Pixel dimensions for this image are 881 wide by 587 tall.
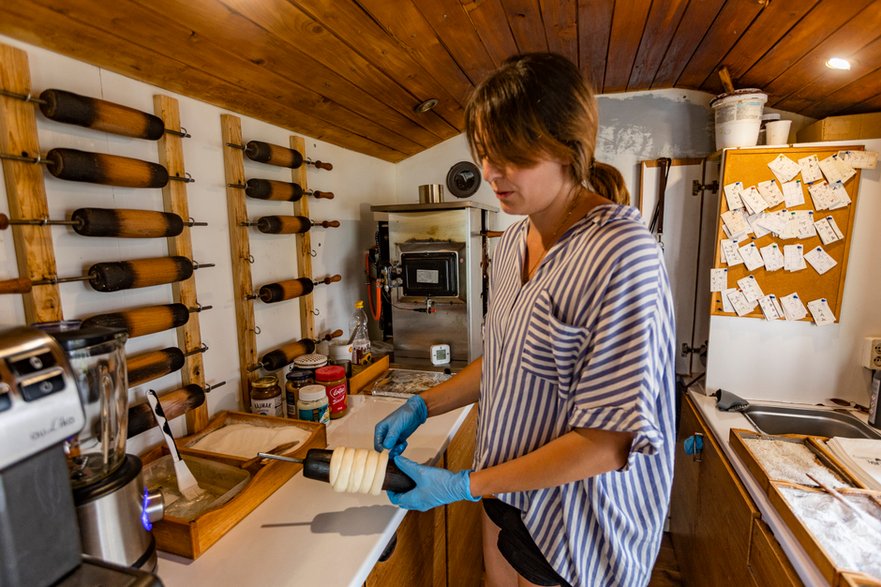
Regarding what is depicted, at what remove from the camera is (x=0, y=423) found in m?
0.44

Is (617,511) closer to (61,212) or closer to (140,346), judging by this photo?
(140,346)

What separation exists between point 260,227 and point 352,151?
32.5 inches

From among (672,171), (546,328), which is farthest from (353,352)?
(672,171)

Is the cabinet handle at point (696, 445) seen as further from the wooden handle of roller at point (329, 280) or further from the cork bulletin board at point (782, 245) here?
the wooden handle of roller at point (329, 280)

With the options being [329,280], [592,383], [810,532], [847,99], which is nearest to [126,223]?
[329,280]

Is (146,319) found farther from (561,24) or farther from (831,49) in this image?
(831,49)

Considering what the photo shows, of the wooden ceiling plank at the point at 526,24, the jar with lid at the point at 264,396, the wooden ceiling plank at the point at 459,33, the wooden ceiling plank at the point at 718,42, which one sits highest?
the wooden ceiling plank at the point at 526,24

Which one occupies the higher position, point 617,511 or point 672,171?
point 672,171

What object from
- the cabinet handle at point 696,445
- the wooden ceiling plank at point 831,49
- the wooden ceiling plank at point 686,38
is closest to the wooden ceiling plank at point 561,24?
the wooden ceiling plank at point 686,38

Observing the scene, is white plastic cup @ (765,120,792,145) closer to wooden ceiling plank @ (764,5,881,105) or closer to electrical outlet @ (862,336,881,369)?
wooden ceiling plank @ (764,5,881,105)

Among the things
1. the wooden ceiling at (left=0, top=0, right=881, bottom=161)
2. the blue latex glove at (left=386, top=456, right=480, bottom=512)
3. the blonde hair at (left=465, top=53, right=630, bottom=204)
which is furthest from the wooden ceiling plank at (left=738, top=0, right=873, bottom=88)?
the blue latex glove at (left=386, top=456, right=480, bottom=512)

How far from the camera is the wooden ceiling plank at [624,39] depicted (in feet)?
4.55

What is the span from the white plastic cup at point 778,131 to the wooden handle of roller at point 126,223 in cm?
213

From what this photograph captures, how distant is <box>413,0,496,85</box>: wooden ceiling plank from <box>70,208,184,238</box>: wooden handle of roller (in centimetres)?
85
